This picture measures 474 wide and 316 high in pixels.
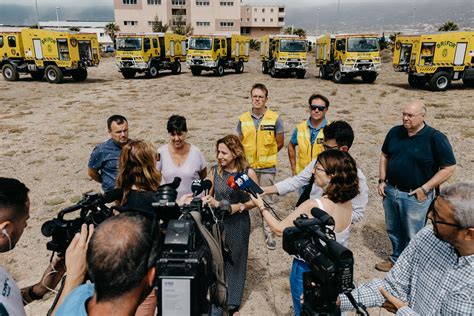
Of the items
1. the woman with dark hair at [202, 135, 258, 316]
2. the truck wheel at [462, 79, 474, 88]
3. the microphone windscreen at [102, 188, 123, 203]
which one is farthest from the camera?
the truck wheel at [462, 79, 474, 88]

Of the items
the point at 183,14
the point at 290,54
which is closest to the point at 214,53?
the point at 290,54

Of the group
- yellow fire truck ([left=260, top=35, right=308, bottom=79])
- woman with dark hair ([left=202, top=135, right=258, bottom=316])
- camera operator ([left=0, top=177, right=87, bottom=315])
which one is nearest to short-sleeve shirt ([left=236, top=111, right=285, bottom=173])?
woman with dark hair ([left=202, top=135, right=258, bottom=316])

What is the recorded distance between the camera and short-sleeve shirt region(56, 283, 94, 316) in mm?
1363

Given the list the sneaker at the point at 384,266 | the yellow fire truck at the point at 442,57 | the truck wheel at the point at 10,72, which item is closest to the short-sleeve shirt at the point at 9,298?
the sneaker at the point at 384,266

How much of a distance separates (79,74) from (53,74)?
1529 millimetres

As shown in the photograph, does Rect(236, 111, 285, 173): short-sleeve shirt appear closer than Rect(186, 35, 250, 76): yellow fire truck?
Yes

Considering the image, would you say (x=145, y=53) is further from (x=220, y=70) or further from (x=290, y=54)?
(x=290, y=54)

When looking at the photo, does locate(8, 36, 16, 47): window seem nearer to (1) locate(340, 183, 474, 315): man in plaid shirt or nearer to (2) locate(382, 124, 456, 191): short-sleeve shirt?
(2) locate(382, 124, 456, 191): short-sleeve shirt

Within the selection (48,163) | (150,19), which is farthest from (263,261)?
(150,19)

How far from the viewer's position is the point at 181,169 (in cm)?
364

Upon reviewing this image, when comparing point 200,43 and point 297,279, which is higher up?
point 200,43

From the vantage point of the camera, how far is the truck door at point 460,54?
1577 centimetres

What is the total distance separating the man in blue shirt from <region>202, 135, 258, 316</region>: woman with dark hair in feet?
3.59

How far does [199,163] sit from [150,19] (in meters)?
70.2
